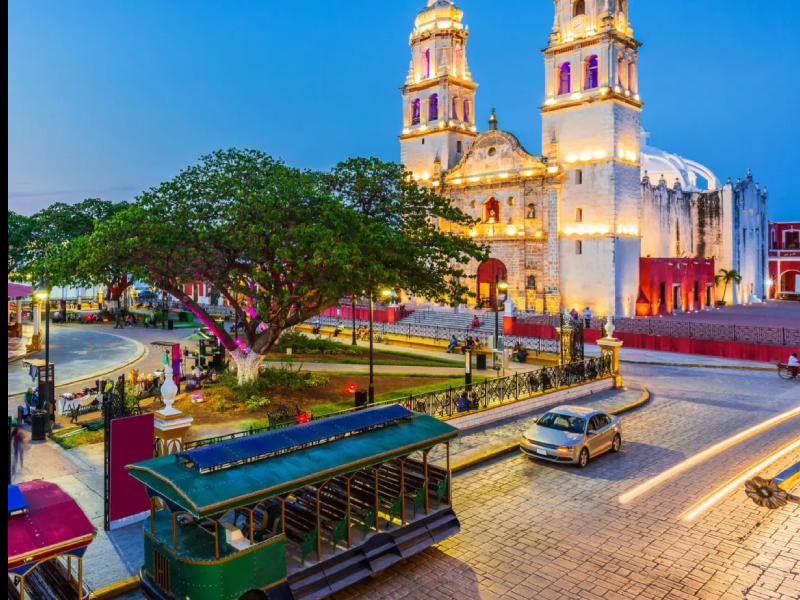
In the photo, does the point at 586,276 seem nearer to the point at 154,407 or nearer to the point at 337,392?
the point at 337,392

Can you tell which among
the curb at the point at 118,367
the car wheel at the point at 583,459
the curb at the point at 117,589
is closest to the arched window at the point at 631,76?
the curb at the point at 118,367

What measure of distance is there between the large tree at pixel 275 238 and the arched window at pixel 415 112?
36.1 meters

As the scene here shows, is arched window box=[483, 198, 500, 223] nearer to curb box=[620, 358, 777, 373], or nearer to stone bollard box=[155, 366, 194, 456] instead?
curb box=[620, 358, 777, 373]

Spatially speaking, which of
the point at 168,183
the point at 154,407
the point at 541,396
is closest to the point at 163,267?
the point at 168,183

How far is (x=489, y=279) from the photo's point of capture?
5144cm

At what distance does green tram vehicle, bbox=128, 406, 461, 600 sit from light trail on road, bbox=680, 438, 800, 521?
16.5ft

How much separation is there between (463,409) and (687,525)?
772 cm

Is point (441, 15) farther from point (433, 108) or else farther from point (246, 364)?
point (246, 364)

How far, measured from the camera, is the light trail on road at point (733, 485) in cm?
1196

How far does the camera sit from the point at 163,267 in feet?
63.1

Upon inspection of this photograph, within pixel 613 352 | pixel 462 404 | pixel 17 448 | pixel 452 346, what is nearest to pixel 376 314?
pixel 452 346

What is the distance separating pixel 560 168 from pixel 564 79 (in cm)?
701

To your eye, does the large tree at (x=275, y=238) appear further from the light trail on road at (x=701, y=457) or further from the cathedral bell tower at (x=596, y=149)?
the cathedral bell tower at (x=596, y=149)

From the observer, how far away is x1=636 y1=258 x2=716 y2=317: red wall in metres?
47.8
